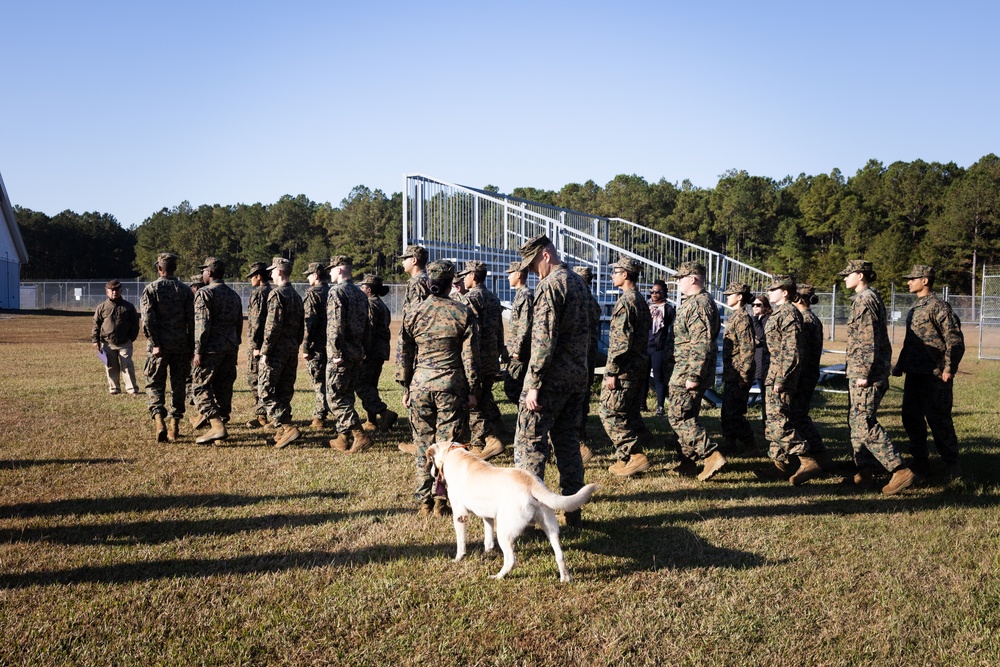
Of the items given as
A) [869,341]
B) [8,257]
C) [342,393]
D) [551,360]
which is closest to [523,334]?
[551,360]

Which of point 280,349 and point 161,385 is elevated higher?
point 280,349

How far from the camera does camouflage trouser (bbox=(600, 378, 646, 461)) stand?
23.1ft

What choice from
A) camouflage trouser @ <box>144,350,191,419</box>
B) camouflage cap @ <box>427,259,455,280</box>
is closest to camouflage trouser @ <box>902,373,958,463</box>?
camouflage cap @ <box>427,259,455,280</box>

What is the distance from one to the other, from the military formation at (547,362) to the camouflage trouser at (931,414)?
1 centimetres

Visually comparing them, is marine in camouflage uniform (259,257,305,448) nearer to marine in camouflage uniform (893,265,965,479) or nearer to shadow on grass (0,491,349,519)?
shadow on grass (0,491,349,519)

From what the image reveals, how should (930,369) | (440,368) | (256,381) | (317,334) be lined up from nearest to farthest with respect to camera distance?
(440,368), (930,369), (317,334), (256,381)

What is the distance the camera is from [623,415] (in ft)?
23.5

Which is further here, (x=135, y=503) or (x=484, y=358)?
(x=484, y=358)

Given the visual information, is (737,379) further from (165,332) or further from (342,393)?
(165,332)

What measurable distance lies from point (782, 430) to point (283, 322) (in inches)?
213

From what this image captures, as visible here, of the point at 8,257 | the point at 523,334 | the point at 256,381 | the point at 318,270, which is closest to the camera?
the point at 523,334

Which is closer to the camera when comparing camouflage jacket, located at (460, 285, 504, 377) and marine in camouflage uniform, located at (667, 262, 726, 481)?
marine in camouflage uniform, located at (667, 262, 726, 481)

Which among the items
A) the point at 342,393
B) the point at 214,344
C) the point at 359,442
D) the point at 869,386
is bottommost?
the point at 359,442

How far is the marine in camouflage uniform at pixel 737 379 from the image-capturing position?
821 centimetres
